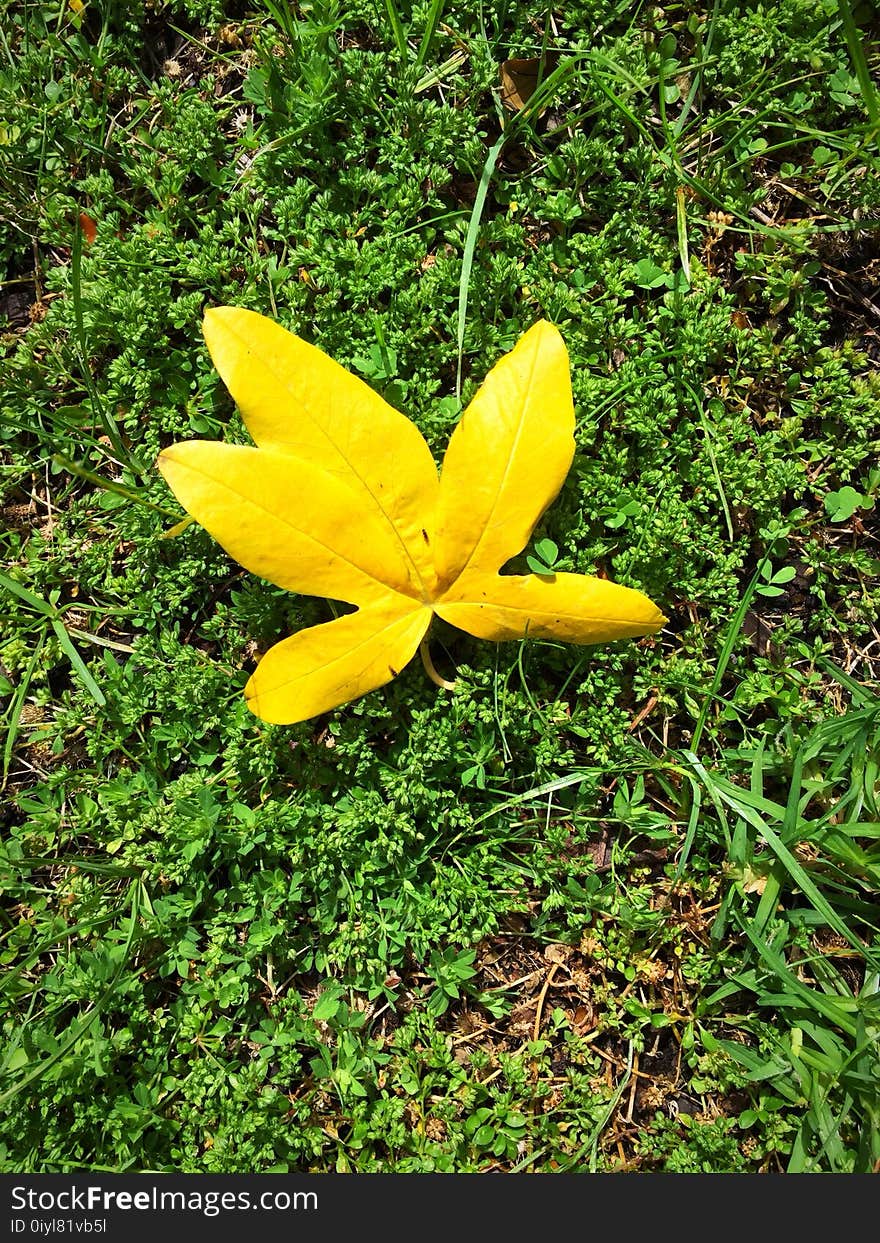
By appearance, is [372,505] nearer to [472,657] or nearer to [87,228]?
[472,657]

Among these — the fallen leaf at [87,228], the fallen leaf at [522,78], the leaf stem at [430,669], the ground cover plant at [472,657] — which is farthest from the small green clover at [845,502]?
the fallen leaf at [87,228]

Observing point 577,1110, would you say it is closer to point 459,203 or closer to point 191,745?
point 191,745

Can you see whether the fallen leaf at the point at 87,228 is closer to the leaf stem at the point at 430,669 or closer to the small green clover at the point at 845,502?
the leaf stem at the point at 430,669

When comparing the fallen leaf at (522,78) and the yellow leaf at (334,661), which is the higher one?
the fallen leaf at (522,78)

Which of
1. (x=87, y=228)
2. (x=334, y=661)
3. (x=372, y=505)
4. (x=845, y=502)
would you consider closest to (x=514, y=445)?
(x=372, y=505)

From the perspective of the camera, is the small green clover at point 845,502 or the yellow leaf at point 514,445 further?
the small green clover at point 845,502
